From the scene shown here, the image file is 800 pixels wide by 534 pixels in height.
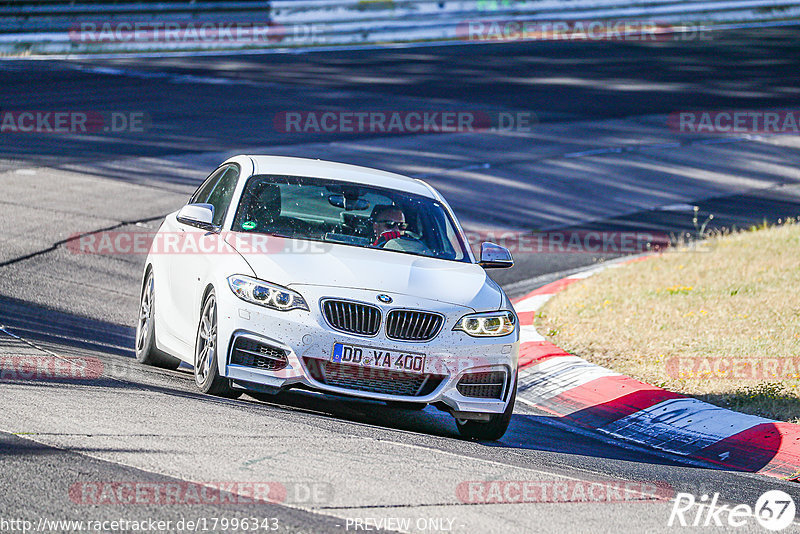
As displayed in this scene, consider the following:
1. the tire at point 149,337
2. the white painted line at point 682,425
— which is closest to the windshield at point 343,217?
the tire at point 149,337

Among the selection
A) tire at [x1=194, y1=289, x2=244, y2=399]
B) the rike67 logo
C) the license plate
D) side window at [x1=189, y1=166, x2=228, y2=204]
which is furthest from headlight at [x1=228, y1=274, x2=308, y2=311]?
the rike67 logo

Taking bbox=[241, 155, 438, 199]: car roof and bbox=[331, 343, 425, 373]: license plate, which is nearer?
bbox=[331, 343, 425, 373]: license plate

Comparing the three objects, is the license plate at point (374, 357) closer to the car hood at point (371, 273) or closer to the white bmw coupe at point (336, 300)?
the white bmw coupe at point (336, 300)

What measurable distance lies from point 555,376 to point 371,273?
2792mm

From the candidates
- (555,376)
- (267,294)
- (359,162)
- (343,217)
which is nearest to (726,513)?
(267,294)

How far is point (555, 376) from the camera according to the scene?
9609 millimetres

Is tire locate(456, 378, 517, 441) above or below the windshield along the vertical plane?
below

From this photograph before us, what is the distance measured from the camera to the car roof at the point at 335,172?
8.53m

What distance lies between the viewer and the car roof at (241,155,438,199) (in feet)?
28.0

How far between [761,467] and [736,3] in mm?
34781

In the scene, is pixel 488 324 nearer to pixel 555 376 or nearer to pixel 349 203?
pixel 349 203

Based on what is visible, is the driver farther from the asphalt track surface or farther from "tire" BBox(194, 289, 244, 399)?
"tire" BBox(194, 289, 244, 399)

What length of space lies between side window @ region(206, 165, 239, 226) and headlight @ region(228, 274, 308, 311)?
120 cm

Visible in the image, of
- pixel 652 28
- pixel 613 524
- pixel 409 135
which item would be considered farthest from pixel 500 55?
pixel 613 524
